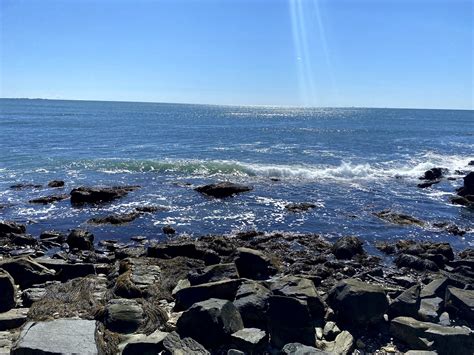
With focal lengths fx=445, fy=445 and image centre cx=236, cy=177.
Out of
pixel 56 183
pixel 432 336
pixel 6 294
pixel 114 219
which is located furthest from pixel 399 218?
pixel 56 183

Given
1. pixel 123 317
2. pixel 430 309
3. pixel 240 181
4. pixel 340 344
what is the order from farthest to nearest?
pixel 240 181
pixel 430 309
pixel 123 317
pixel 340 344

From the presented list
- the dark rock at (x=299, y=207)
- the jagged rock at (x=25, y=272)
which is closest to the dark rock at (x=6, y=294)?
the jagged rock at (x=25, y=272)

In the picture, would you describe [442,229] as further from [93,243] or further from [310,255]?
[93,243]

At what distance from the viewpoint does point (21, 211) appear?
25.8 metres

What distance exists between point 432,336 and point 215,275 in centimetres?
616

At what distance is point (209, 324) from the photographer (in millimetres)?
10359

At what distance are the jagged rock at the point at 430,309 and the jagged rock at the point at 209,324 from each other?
17.8ft

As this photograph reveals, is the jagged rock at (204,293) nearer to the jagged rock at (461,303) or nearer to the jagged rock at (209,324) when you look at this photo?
the jagged rock at (209,324)

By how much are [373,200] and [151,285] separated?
64.6 ft

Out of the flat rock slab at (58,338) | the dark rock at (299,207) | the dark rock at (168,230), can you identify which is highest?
the flat rock slab at (58,338)

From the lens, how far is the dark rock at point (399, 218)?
24.8 metres

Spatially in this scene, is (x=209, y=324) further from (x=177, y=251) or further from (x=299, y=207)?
(x=299, y=207)

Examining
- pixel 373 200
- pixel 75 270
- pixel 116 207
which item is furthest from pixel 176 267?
pixel 373 200

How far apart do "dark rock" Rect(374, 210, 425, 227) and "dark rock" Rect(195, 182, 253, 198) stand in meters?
9.62
